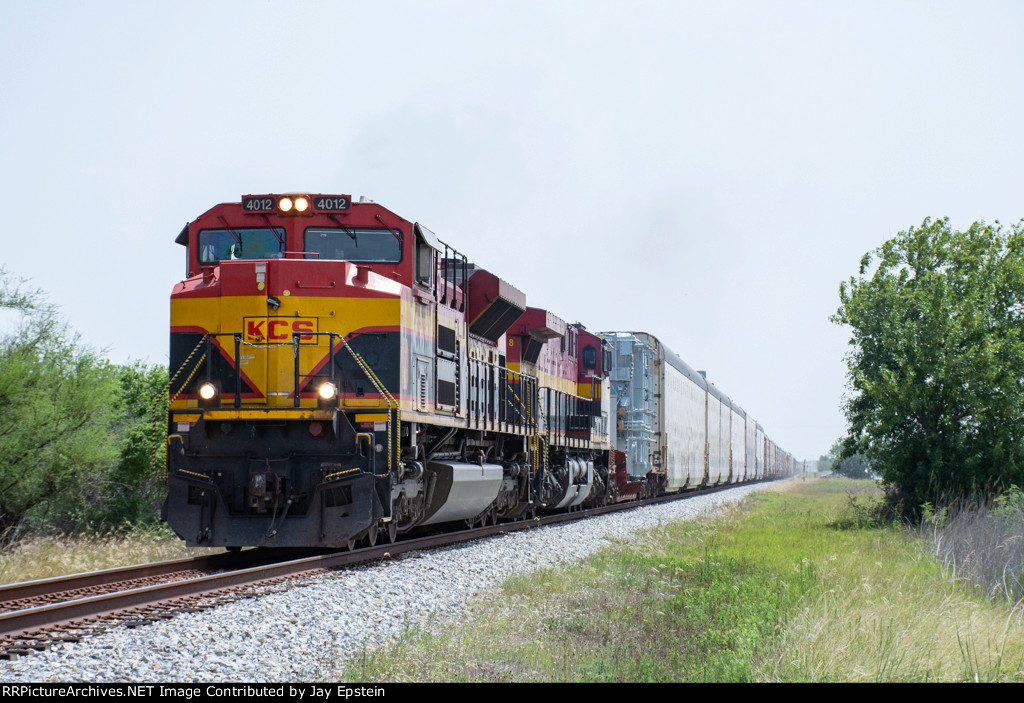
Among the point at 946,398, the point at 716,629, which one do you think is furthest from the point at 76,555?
the point at 946,398

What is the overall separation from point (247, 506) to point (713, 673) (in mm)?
5749

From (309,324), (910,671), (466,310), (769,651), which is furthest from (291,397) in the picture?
(910,671)

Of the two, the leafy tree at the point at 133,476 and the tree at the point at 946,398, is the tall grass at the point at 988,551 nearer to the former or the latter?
the tree at the point at 946,398

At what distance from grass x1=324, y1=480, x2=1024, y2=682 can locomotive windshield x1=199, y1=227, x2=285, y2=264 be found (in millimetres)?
4482

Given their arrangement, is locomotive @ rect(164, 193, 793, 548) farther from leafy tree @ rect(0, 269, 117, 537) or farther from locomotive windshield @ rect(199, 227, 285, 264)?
leafy tree @ rect(0, 269, 117, 537)

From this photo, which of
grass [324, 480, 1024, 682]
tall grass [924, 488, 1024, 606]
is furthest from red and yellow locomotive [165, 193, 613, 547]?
tall grass [924, 488, 1024, 606]

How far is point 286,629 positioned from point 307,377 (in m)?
3.97

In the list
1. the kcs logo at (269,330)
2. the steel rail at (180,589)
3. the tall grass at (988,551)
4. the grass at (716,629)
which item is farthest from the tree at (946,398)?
the kcs logo at (269,330)

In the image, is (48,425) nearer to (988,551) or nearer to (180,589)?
(180,589)

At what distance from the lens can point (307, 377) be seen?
1009 centimetres

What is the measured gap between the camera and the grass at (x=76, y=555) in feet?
33.3

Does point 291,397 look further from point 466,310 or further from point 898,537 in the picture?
point 898,537

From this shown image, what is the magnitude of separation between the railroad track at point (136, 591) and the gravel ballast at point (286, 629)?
0.23 meters

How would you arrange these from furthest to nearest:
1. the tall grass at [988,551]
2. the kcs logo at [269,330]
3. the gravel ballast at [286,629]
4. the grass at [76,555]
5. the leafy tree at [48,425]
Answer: the leafy tree at [48,425] < the grass at [76,555] < the kcs logo at [269,330] < the tall grass at [988,551] < the gravel ballast at [286,629]
